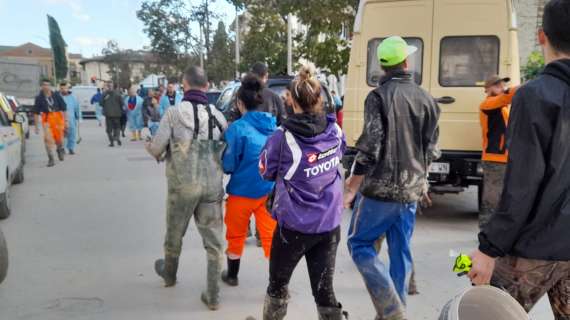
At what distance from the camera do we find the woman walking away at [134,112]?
17.3 m

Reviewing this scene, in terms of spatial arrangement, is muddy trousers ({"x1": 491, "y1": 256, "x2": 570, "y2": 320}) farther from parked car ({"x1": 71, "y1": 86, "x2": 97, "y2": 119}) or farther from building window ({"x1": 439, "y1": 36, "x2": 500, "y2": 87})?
parked car ({"x1": 71, "y1": 86, "x2": 97, "y2": 119})

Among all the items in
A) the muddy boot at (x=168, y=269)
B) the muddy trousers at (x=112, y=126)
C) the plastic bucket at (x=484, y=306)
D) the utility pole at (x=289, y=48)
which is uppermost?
the utility pole at (x=289, y=48)

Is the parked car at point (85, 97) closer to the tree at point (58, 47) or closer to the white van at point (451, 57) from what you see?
the white van at point (451, 57)

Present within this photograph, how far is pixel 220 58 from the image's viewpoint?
3225cm

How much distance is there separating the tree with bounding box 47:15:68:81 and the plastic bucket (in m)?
94.1

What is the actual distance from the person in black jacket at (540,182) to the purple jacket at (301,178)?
3.70 feet

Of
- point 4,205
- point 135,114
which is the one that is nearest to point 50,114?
point 4,205

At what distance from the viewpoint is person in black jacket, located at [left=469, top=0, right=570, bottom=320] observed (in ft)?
6.51

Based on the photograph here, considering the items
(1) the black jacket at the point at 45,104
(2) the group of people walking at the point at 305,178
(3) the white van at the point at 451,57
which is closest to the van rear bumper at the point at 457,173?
(3) the white van at the point at 451,57

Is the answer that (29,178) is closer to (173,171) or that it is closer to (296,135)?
(173,171)

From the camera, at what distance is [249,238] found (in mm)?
6180

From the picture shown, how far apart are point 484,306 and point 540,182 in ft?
1.82

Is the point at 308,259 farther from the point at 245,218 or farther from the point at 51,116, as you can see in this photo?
the point at 51,116

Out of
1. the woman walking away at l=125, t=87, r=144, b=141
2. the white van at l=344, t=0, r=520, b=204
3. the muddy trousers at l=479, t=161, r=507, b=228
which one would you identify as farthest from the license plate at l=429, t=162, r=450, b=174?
the woman walking away at l=125, t=87, r=144, b=141
